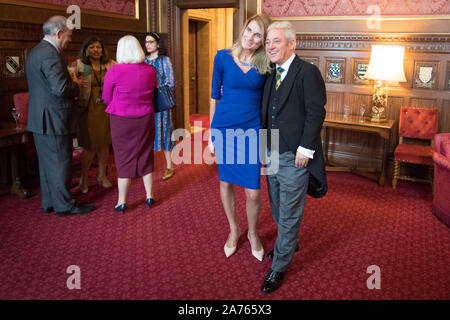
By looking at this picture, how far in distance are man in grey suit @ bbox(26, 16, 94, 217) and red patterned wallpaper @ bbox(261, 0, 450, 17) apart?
3.20 m

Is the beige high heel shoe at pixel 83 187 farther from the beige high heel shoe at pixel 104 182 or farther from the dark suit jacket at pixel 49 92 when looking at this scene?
Result: the dark suit jacket at pixel 49 92

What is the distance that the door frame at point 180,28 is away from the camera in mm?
6355

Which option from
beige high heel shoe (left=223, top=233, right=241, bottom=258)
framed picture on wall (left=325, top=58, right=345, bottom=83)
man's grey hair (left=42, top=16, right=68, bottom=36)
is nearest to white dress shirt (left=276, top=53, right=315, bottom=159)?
beige high heel shoe (left=223, top=233, right=241, bottom=258)

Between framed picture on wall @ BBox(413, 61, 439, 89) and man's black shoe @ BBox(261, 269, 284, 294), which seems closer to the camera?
man's black shoe @ BBox(261, 269, 284, 294)

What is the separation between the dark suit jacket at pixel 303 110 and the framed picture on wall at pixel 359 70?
3283 millimetres

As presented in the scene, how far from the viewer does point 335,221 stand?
4.07 m

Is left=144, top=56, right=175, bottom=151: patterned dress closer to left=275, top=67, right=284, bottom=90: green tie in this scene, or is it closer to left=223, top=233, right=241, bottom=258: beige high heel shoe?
left=223, top=233, right=241, bottom=258: beige high heel shoe

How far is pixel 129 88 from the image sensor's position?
150 inches

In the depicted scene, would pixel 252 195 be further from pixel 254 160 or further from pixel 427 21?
pixel 427 21

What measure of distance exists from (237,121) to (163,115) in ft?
7.74

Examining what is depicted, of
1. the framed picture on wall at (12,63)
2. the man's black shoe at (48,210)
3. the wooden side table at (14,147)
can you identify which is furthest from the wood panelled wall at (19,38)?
the man's black shoe at (48,210)

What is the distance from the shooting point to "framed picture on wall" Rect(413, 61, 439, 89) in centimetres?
518

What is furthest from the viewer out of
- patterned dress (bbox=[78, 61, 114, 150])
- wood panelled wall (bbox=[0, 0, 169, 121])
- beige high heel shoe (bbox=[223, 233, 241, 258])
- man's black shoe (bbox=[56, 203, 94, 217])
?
wood panelled wall (bbox=[0, 0, 169, 121])
